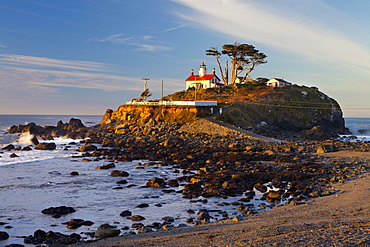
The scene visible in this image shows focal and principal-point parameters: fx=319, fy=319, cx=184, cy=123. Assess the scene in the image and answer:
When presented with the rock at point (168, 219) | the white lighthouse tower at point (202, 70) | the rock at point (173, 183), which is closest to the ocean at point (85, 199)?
the rock at point (168, 219)

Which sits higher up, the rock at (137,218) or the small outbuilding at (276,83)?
the small outbuilding at (276,83)

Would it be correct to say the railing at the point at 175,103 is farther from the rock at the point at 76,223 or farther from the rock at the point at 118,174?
the rock at the point at 76,223

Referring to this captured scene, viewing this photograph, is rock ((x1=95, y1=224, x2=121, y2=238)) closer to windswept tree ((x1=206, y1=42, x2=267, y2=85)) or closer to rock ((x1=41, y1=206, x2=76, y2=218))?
rock ((x1=41, y1=206, x2=76, y2=218))

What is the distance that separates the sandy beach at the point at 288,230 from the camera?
372 inches

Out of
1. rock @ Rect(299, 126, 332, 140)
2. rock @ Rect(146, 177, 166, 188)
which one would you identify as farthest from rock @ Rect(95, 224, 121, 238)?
rock @ Rect(299, 126, 332, 140)

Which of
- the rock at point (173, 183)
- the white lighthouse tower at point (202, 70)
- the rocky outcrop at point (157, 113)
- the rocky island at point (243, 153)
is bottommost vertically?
the rock at point (173, 183)

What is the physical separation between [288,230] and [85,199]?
38.0 feet

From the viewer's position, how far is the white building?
277ft

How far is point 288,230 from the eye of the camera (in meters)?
10.8

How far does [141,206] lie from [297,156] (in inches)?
786

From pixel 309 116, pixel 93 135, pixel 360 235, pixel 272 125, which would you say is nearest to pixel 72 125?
pixel 93 135

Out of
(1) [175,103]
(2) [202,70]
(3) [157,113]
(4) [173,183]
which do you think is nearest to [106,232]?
(4) [173,183]

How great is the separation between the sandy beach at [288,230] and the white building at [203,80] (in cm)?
6956

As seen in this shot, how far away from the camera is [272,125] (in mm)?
59156
